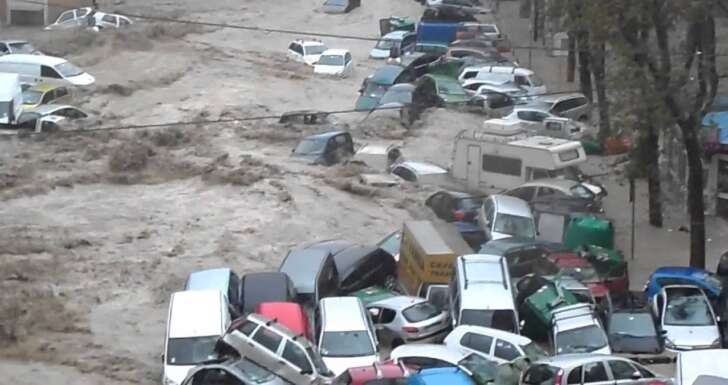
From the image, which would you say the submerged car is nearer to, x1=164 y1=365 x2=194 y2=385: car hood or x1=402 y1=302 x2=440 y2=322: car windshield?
x1=402 y1=302 x2=440 y2=322: car windshield

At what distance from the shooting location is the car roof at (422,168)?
114 ft

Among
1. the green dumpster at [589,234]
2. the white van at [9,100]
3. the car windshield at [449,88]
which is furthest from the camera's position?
the car windshield at [449,88]

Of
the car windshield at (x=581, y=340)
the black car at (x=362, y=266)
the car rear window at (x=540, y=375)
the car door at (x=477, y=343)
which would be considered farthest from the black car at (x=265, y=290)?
the car rear window at (x=540, y=375)

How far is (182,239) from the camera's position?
30234mm

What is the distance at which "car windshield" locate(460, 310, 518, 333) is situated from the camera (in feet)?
73.0

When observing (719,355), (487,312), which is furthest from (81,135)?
(719,355)

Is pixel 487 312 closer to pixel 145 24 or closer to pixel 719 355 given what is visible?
pixel 719 355

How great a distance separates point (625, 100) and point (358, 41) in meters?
31.3

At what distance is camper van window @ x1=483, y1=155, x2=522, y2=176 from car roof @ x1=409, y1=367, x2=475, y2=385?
14643 mm

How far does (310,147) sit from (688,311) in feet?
51.7

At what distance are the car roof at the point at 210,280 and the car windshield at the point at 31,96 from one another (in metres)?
20.4

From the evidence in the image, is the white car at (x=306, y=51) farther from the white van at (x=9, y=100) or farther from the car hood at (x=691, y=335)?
the car hood at (x=691, y=335)

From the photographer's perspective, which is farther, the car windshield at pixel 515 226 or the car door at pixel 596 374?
the car windshield at pixel 515 226

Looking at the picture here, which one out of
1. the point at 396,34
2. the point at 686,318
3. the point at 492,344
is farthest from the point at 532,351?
the point at 396,34
